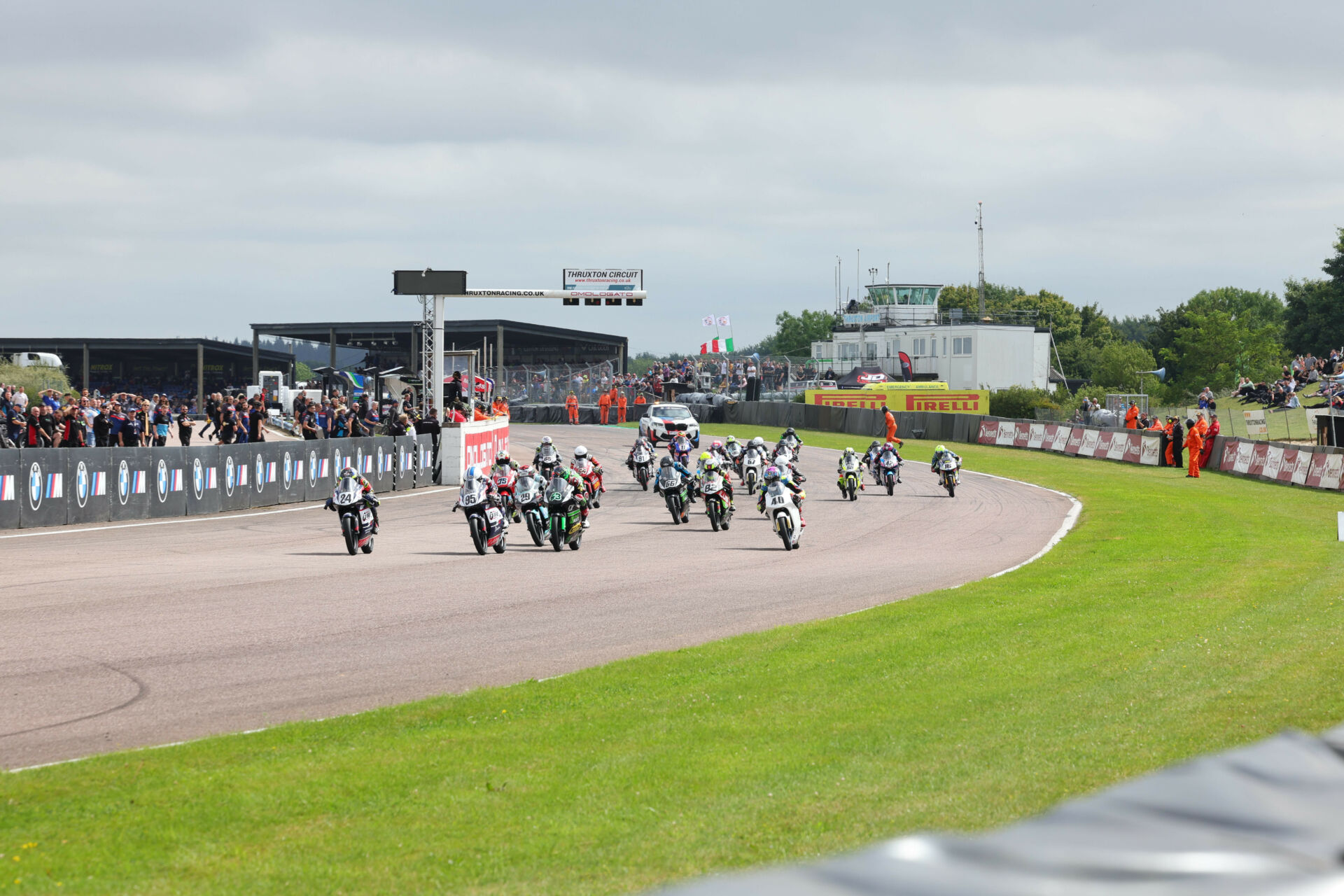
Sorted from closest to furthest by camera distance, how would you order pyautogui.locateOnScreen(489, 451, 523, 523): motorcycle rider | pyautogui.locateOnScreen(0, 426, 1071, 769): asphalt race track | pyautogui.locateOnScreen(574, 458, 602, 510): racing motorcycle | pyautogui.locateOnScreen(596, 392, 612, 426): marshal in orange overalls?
pyautogui.locateOnScreen(0, 426, 1071, 769): asphalt race track, pyautogui.locateOnScreen(489, 451, 523, 523): motorcycle rider, pyautogui.locateOnScreen(574, 458, 602, 510): racing motorcycle, pyautogui.locateOnScreen(596, 392, 612, 426): marshal in orange overalls

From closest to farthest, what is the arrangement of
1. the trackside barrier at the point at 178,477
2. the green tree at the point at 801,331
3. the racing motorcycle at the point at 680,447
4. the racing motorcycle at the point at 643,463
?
the trackside barrier at the point at 178,477
the racing motorcycle at the point at 680,447
the racing motorcycle at the point at 643,463
the green tree at the point at 801,331

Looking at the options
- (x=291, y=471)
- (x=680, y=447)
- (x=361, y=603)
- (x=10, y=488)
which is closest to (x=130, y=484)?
(x=10, y=488)

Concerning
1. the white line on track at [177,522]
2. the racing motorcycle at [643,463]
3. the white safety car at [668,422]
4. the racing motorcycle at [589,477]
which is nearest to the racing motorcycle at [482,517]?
the white line on track at [177,522]

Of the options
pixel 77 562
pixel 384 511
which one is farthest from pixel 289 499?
pixel 77 562

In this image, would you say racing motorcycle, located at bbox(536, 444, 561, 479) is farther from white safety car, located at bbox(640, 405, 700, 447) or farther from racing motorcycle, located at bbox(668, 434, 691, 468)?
white safety car, located at bbox(640, 405, 700, 447)

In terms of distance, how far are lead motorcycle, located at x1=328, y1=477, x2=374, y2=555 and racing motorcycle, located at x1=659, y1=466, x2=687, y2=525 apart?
7.32 meters

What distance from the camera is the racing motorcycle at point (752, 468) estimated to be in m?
32.1

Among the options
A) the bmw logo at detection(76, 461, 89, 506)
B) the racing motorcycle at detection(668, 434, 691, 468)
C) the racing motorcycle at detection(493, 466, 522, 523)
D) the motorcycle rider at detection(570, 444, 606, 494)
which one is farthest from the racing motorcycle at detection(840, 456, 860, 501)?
the bmw logo at detection(76, 461, 89, 506)

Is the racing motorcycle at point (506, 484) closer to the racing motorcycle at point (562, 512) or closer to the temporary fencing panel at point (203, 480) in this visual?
the racing motorcycle at point (562, 512)

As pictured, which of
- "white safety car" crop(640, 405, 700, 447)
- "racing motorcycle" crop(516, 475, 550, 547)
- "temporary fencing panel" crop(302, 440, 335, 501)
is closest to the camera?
"racing motorcycle" crop(516, 475, 550, 547)

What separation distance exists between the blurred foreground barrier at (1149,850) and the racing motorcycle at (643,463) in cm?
3277

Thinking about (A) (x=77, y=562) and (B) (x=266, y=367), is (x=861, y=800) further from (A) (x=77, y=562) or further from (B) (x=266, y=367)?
(B) (x=266, y=367)

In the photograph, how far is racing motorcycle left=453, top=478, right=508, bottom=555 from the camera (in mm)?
20000

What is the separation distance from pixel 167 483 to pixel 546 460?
7.37 metres
